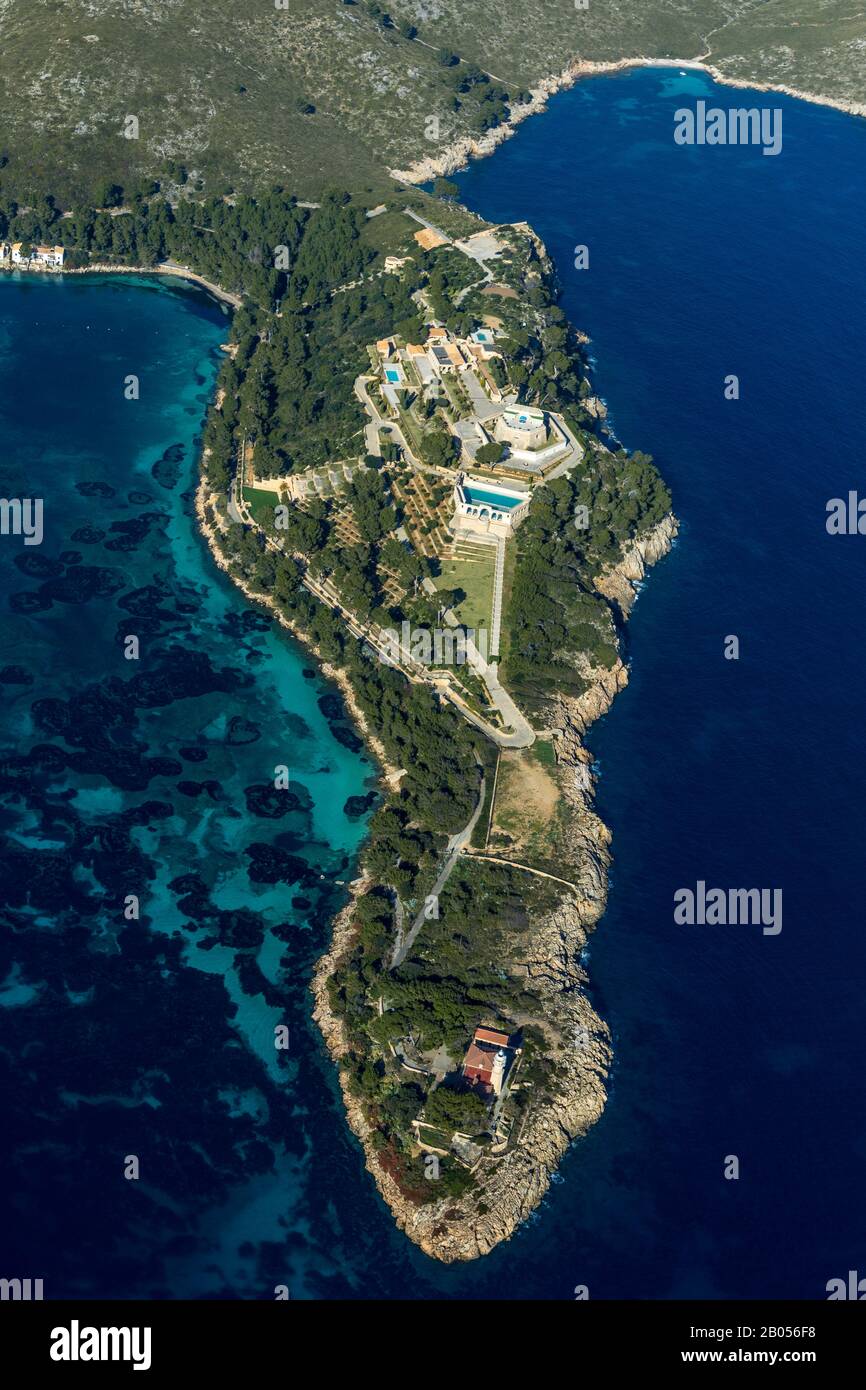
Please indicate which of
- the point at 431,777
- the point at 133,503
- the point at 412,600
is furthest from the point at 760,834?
the point at 133,503

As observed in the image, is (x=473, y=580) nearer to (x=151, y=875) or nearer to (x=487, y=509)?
(x=487, y=509)

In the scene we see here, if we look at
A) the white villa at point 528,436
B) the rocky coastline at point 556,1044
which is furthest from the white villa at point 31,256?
the rocky coastline at point 556,1044

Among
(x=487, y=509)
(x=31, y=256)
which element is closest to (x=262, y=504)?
(x=487, y=509)

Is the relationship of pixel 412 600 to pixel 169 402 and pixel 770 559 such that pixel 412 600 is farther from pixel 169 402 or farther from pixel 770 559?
pixel 169 402

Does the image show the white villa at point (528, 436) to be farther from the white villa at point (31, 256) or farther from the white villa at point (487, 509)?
the white villa at point (31, 256)
